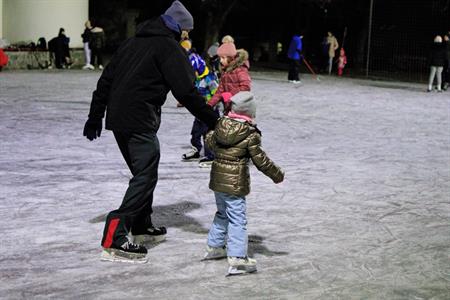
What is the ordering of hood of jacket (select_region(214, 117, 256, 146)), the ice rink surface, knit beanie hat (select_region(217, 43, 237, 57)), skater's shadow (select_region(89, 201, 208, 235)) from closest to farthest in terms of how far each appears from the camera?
the ice rink surface < hood of jacket (select_region(214, 117, 256, 146)) < skater's shadow (select_region(89, 201, 208, 235)) < knit beanie hat (select_region(217, 43, 237, 57))

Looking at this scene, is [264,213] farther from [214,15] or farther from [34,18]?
[214,15]

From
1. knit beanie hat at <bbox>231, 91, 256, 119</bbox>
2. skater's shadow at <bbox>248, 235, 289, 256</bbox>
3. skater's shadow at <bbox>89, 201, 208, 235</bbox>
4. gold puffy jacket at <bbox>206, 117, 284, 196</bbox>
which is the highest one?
knit beanie hat at <bbox>231, 91, 256, 119</bbox>

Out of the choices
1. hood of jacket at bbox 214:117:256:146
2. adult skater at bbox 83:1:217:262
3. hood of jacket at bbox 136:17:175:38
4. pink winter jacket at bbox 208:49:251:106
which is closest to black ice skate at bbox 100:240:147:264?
adult skater at bbox 83:1:217:262

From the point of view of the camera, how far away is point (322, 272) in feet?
18.2

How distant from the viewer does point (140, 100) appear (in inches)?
217

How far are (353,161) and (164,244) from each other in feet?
15.7

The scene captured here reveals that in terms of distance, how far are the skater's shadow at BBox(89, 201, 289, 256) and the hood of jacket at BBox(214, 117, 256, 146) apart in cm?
100

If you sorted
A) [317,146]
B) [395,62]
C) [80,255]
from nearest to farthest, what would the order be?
[80,255] → [317,146] → [395,62]

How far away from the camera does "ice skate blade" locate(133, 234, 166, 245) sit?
6.12 meters

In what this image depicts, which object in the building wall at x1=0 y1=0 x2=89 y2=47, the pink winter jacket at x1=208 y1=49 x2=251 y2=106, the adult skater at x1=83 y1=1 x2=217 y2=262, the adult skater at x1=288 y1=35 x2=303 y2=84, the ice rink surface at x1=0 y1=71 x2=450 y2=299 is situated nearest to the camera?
the ice rink surface at x1=0 y1=71 x2=450 y2=299

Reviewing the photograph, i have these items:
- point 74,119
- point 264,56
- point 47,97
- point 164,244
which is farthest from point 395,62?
point 164,244

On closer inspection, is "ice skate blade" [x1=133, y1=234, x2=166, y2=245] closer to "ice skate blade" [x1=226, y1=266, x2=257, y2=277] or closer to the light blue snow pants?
the light blue snow pants

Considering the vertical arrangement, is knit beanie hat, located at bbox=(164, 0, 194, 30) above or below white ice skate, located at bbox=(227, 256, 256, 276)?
above

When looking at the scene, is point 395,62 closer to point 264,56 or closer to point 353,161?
point 264,56
